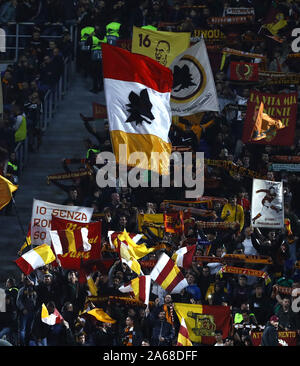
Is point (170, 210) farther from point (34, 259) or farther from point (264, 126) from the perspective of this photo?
point (34, 259)

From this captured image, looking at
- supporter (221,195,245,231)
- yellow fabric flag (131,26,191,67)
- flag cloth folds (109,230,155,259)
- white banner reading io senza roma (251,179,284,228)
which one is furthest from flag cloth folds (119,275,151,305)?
yellow fabric flag (131,26,191,67)

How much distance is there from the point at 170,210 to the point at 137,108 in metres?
3.98

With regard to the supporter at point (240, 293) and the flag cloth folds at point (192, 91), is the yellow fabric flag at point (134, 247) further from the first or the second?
the flag cloth folds at point (192, 91)

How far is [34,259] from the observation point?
68.2ft

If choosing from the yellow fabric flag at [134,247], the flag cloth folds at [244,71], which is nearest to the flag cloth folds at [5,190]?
the yellow fabric flag at [134,247]

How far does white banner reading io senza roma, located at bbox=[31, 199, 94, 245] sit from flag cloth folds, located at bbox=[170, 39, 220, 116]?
8.77 ft

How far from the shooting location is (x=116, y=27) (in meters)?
29.3

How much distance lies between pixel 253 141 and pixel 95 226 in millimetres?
4903

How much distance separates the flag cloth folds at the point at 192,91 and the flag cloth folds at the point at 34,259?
4024 mm

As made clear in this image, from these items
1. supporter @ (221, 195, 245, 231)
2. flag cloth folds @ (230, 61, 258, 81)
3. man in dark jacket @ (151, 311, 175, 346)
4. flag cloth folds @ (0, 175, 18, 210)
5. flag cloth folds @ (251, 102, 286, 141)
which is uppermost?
flag cloth folds @ (230, 61, 258, 81)

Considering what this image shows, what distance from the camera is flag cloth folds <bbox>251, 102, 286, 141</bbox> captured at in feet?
81.6

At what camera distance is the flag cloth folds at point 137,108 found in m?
20.0

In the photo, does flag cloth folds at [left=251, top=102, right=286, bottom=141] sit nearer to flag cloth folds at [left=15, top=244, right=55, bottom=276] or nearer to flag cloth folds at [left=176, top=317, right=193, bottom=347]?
flag cloth folds at [left=15, top=244, right=55, bottom=276]
